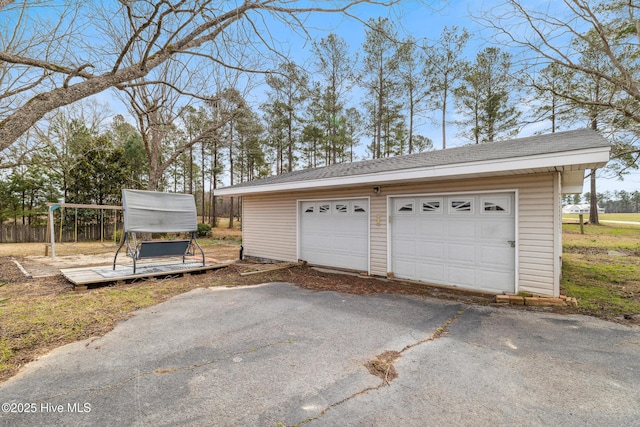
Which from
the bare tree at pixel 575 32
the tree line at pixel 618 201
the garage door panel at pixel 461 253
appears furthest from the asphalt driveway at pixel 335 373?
the tree line at pixel 618 201

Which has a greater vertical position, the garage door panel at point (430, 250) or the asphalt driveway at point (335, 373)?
the garage door panel at point (430, 250)

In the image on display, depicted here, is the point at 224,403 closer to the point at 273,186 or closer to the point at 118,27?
the point at 273,186

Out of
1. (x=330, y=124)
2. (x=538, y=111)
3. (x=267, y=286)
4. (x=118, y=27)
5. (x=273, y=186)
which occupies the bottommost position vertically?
(x=267, y=286)

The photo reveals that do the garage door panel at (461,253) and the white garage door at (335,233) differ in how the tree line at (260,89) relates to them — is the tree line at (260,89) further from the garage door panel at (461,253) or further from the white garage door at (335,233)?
the garage door panel at (461,253)

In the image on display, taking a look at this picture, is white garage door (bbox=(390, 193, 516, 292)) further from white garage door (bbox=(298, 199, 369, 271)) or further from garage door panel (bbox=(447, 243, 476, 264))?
white garage door (bbox=(298, 199, 369, 271))

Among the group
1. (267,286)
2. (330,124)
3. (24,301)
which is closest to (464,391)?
(267,286)

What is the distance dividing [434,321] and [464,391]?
1.73 m

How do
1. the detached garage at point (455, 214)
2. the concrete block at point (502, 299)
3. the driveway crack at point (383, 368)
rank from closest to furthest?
the driveway crack at point (383, 368) → the detached garage at point (455, 214) → the concrete block at point (502, 299)

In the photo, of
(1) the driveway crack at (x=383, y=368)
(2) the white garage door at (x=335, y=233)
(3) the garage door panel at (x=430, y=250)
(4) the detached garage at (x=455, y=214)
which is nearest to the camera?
(1) the driveway crack at (x=383, y=368)

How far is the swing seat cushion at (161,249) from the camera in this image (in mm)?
6742

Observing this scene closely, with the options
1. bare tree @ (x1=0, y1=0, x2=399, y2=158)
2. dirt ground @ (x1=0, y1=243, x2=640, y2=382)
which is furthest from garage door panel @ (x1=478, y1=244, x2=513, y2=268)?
bare tree @ (x1=0, y1=0, x2=399, y2=158)

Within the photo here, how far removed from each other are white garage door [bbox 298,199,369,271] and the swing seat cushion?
3212mm

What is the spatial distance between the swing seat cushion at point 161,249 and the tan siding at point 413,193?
282 centimetres

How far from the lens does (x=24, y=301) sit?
4828 millimetres
